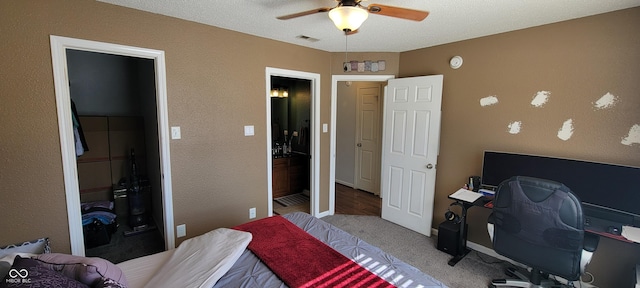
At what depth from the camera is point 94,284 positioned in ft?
4.12

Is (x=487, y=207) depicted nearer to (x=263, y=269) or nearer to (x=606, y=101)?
(x=606, y=101)

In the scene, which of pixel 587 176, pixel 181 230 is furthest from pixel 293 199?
pixel 587 176

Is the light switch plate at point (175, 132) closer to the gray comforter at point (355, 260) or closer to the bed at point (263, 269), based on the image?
the bed at point (263, 269)

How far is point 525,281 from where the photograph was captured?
2305 mm

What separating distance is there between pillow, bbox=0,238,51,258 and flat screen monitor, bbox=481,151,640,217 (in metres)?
3.85

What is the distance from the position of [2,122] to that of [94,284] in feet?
4.91

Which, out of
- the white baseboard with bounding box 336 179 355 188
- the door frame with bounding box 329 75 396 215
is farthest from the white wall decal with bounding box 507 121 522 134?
the white baseboard with bounding box 336 179 355 188

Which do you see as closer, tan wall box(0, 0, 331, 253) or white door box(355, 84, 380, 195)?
tan wall box(0, 0, 331, 253)

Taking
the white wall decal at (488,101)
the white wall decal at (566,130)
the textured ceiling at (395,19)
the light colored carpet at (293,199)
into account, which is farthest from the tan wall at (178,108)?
the white wall decal at (566,130)

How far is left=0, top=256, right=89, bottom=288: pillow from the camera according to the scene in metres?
1.03

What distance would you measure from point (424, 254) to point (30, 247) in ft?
11.1

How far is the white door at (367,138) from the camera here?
4848mm

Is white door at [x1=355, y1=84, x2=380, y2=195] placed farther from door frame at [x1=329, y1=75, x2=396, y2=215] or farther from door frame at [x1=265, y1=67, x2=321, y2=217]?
door frame at [x1=265, y1=67, x2=321, y2=217]

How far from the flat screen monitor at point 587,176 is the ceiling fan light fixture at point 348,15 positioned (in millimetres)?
2028
